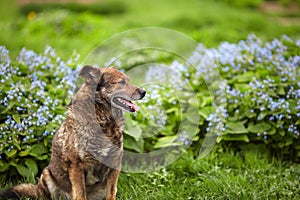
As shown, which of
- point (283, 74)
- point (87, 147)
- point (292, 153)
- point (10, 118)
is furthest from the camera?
point (283, 74)

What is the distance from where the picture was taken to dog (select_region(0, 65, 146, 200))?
135 inches

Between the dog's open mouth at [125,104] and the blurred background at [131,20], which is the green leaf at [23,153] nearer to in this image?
the dog's open mouth at [125,104]

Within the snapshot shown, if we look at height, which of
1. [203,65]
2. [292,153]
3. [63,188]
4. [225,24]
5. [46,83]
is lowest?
[63,188]

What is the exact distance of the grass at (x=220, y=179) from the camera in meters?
3.92

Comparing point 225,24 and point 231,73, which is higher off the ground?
point 225,24

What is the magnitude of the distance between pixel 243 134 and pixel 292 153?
578mm

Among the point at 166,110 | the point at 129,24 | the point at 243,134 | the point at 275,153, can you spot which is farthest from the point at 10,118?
the point at 129,24

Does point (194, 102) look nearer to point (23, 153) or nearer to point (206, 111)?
point (206, 111)

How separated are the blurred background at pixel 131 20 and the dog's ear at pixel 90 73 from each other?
2782 millimetres

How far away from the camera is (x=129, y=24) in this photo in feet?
32.9

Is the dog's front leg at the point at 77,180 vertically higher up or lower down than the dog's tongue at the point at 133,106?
lower down

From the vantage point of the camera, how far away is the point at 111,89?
136 inches

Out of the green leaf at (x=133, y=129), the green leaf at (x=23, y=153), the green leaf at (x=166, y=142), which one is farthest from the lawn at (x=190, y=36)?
the green leaf at (x=133, y=129)

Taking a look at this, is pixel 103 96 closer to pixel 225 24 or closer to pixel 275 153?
pixel 275 153
